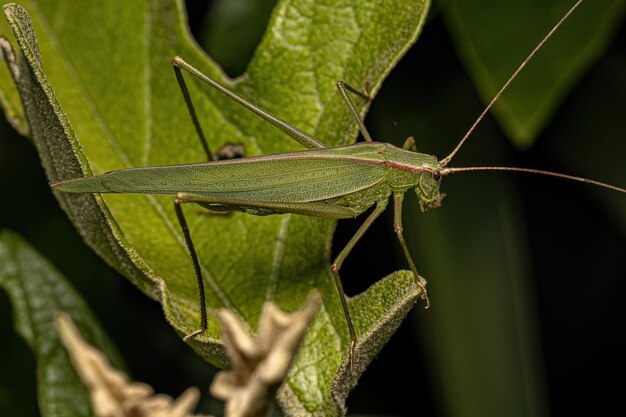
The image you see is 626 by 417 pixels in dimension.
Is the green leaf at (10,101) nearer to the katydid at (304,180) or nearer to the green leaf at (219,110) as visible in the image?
the green leaf at (219,110)

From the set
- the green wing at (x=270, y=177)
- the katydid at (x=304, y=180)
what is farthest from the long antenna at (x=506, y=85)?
the green wing at (x=270, y=177)

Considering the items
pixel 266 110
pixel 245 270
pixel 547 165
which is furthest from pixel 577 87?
pixel 245 270

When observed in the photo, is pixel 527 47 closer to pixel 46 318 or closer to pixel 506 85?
pixel 506 85

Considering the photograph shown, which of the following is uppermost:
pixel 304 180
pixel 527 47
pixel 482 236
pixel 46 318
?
pixel 527 47

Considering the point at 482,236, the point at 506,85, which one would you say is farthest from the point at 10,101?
the point at 482,236

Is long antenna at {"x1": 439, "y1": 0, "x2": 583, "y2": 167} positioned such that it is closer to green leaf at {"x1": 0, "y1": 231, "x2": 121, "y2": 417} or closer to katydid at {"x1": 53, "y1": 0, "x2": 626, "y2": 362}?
katydid at {"x1": 53, "y1": 0, "x2": 626, "y2": 362}

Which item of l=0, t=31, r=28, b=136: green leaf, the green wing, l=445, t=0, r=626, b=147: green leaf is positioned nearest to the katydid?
the green wing

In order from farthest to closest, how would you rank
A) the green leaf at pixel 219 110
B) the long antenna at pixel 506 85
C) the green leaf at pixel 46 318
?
1. the long antenna at pixel 506 85
2. the green leaf at pixel 219 110
3. the green leaf at pixel 46 318
